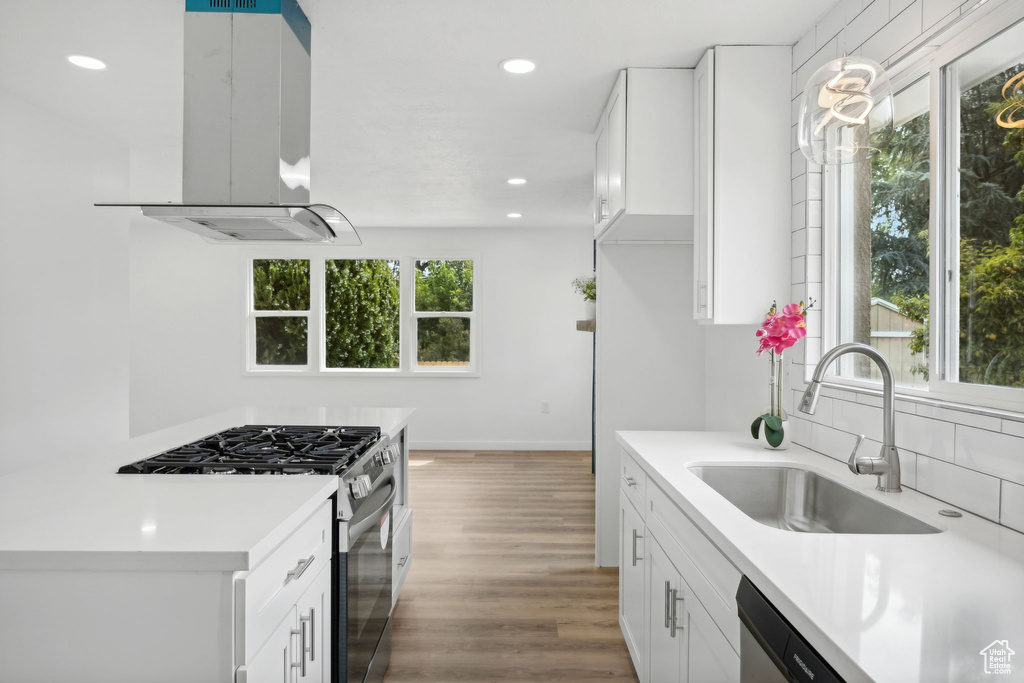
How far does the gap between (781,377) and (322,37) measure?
2157mm

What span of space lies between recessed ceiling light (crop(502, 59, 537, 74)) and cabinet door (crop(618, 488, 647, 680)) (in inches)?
71.2

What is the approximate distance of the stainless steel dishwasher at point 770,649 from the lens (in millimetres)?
922

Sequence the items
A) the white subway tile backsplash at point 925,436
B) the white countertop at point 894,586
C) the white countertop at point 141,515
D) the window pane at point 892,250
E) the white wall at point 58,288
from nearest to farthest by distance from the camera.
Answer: the white countertop at point 894,586, the white countertop at point 141,515, the white subway tile backsplash at point 925,436, the window pane at point 892,250, the white wall at point 58,288

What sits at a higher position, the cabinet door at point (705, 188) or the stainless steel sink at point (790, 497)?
the cabinet door at point (705, 188)

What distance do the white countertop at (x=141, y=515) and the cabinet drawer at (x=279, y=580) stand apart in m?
0.04

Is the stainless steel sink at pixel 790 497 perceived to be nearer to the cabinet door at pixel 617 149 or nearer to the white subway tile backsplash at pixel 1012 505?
the white subway tile backsplash at pixel 1012 505

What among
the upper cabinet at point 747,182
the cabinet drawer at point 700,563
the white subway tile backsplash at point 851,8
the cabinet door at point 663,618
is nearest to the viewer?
the cabinet drawer at point 700,563

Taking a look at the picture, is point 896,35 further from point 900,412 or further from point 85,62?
point 85,62

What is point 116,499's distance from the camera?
1527 mm

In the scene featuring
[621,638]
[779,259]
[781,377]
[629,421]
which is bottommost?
[621,638]

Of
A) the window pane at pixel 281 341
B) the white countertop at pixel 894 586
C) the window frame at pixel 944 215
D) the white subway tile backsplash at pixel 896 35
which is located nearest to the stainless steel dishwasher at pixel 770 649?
the white countertop at pixel 894 586

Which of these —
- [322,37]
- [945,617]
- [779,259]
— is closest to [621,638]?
[779,259]

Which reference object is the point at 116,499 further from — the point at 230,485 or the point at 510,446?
the point at 510,446

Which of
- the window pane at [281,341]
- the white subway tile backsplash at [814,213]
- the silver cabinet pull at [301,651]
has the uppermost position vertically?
the white subway tile backsplash at [814,213]
